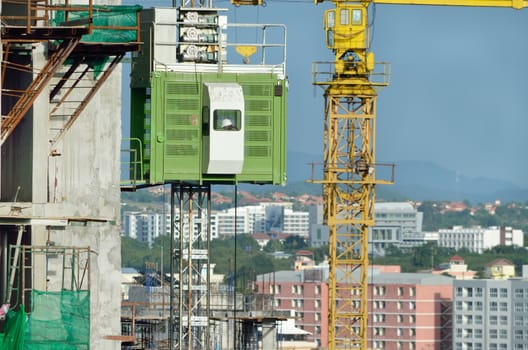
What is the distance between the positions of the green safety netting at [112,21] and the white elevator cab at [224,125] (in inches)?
351

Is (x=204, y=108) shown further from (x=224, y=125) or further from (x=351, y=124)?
Result: (x=351, y=124)

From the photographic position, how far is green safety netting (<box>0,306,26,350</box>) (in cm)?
2458

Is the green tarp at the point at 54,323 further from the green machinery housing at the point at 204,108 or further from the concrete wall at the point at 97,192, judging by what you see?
the green machinery housing at the point at 204,108

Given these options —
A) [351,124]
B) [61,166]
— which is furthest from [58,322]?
[351,124]

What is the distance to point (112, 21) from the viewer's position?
29203 mm

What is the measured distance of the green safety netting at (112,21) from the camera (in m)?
28.6

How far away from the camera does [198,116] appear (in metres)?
39.3

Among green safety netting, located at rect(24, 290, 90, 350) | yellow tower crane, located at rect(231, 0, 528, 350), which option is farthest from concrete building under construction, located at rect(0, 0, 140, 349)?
yellow tower crane, located at rect(231, 0, 528, 350)

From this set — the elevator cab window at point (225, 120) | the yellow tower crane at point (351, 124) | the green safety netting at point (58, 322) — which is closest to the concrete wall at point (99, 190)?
the green safety netting at point (58, 322)

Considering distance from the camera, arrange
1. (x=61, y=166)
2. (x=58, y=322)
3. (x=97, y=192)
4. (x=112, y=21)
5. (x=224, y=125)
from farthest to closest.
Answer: (x=224, y=125) → (x=97, y=192) → (x=61, y=166) → (x=112, y=21) → (x=58, y=322)

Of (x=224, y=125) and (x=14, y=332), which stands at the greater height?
(x=224, y=125)

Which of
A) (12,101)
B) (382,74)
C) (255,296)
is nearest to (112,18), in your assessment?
(12,101)

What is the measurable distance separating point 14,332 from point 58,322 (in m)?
1.25

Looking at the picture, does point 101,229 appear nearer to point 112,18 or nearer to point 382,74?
point 112,18
